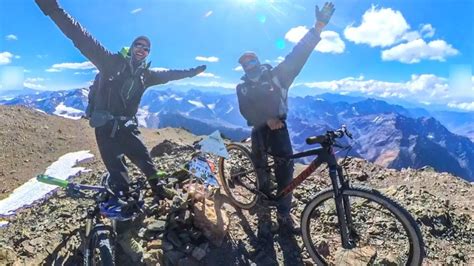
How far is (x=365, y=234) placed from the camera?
788 cm

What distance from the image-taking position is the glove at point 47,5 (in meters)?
6.91

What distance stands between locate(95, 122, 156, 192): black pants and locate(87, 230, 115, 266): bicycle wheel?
1.06 meters

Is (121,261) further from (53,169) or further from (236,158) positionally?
(53,169)

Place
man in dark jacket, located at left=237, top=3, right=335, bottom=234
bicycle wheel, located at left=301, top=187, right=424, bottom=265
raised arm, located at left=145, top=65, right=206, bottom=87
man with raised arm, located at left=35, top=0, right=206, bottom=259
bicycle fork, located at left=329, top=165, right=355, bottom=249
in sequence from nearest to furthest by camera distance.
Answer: bicycle wheel, located at left=301, top=187, right=424, bottom=265 → bicycle fork, located at left=329, top=165, right=355, bottom=249 → man with raised arm, located at left=35, top=0, right=206, bottom=259 → man in dark jacket, located at left=237, top=3, right=335, bottom=234 → raised arm, located at left=145, top=65, right=206, bottom=87

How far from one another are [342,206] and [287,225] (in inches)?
94.3

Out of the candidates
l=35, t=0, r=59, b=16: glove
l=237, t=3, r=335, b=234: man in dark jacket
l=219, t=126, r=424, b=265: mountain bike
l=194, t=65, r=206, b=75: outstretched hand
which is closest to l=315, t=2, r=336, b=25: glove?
l=237, t=3, r=335, b=234: man in dark jacket

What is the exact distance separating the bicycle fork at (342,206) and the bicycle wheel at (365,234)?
0.07 metres

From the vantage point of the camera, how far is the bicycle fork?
20.6 feet

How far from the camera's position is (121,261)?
698 cm

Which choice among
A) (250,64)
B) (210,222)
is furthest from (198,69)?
(210,222)

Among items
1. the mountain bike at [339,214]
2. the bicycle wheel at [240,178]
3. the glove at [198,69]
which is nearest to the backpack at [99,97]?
the glove at [198,69]

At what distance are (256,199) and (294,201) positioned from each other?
155 centimetres

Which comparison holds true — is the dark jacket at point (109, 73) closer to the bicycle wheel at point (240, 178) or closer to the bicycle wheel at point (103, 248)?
the bicycle wheel at point (103, 248)

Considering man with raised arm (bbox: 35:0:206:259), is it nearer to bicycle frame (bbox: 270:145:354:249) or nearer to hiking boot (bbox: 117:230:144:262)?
hiking boot (bbox: 117:230:144:262)
